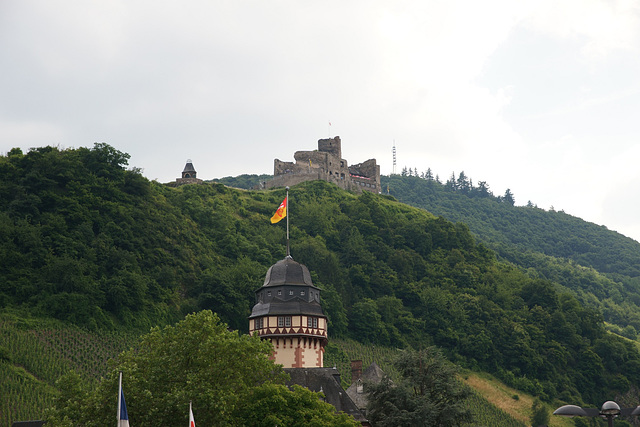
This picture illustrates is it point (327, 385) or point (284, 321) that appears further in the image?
point (284, 321)

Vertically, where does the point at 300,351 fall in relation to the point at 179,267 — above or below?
below

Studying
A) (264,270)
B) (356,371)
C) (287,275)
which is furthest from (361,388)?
(264,270)

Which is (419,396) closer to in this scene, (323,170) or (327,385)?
(327,385)

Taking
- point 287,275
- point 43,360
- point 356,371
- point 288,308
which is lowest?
point 356,371

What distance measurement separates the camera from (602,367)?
419ft

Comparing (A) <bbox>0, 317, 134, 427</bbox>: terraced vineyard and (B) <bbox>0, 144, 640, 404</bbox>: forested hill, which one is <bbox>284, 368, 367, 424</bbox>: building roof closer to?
(A) <bbox>0, 317, 134, 427</bbox>: terraced vineyard

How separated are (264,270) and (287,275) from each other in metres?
42.5

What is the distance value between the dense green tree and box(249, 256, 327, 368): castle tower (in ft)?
22.7

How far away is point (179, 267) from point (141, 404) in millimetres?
65842

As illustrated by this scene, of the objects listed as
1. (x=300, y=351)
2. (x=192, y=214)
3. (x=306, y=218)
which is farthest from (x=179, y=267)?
(x=300, y=351)

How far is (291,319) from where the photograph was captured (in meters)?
68.4

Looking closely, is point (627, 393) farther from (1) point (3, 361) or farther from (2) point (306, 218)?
(1) point (3, 361)

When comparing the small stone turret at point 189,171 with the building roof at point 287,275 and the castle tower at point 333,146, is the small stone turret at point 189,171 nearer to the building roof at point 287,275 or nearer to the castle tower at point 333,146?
the castle tower at point 333,146

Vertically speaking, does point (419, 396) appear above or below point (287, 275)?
below
